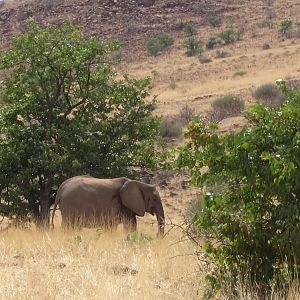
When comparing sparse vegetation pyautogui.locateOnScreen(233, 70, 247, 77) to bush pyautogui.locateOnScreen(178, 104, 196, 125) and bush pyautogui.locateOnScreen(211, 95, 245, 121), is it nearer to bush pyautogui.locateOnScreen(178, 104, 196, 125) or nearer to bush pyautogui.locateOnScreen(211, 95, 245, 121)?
bush pyautogui.locateOnScreen(178, 104, 196, 125)

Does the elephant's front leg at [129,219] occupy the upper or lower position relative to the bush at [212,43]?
upper

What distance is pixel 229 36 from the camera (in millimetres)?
57688

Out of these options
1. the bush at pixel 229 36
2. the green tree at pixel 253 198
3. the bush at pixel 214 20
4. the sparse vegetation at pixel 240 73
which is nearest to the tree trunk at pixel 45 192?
the green tree at pixel 253 198

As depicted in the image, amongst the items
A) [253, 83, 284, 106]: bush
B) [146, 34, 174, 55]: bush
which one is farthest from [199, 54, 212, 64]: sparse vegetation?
[253, 83, 284, 106]: bush

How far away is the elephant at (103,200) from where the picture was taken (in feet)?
43.8

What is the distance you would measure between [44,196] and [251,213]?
9710 millimetres

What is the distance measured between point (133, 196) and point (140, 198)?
0.56 feet

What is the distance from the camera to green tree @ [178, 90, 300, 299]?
20.0 ft

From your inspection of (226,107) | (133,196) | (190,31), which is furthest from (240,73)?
(133,196)

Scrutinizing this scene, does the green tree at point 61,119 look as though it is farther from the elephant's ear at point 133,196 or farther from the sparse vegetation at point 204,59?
the sparse vegetation at point 204,59

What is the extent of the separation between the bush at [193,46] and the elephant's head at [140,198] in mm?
41394

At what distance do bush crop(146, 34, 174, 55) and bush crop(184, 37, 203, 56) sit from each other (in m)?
2.24

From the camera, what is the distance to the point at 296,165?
5.99 m

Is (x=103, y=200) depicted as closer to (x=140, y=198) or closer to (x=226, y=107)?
(x=140, y=198)
